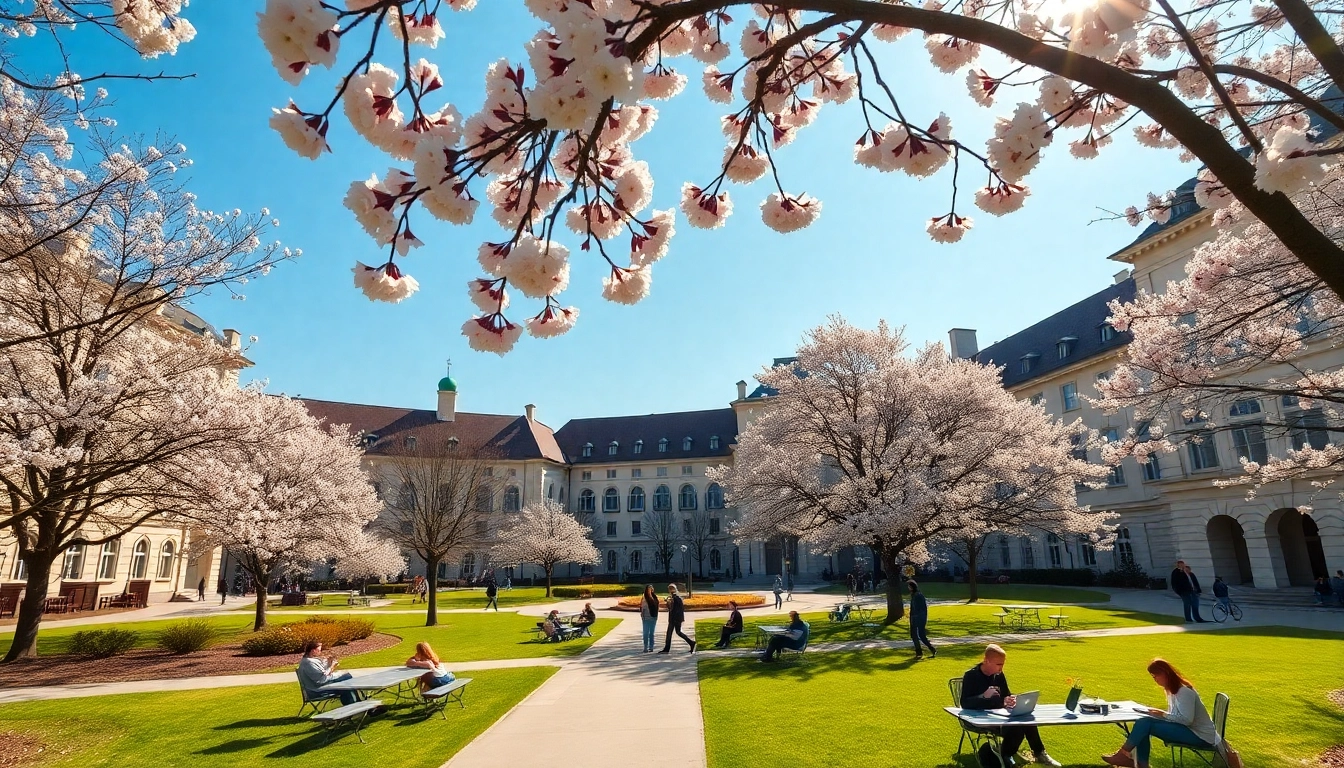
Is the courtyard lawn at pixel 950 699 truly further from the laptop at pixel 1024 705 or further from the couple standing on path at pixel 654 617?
the couple standing on path at pixel 654 617

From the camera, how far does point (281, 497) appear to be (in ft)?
66.2

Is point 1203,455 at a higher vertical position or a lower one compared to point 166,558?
higher

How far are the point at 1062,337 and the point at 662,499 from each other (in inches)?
1474

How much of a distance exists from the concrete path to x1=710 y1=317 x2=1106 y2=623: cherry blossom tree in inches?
337

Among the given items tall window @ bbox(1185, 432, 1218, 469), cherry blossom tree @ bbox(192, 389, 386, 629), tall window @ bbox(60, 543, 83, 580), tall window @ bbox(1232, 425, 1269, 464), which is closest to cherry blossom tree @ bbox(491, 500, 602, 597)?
cherry blossom tree @ bbox(192, 389, 386, 629)

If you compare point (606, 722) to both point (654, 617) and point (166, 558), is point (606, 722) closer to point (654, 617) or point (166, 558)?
point (654, 617)

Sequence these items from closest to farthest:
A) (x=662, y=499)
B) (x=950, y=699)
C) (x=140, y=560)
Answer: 1. (x=950, y=699)
2. (x=140, y=560)
3. (x=662, y=499)

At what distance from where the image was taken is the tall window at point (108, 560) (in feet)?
106

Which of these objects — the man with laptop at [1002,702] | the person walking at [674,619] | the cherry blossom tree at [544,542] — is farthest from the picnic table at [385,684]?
the cherry blossom tree at [544,542]

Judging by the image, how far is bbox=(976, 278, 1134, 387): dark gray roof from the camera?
125 ft

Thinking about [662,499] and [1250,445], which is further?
[662,499]

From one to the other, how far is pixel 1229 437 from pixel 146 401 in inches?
1540

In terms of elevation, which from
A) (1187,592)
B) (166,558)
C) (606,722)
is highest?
(166,558)

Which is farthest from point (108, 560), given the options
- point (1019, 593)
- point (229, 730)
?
point (1019, 593)
